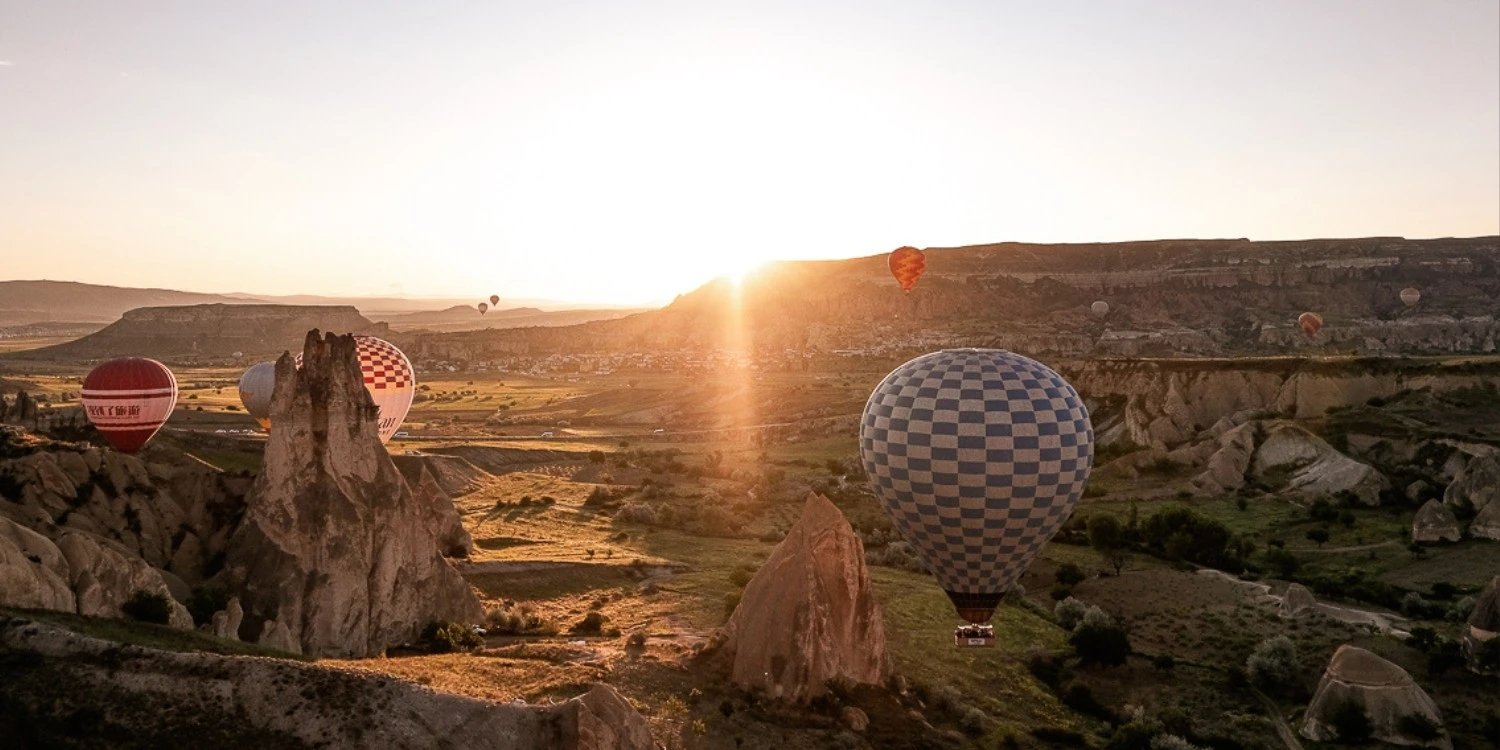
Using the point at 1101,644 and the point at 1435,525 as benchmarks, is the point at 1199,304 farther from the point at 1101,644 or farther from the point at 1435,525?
the point at 1101,644

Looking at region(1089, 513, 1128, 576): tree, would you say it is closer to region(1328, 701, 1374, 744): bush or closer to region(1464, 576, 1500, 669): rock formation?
region(1464, 576, 1500, 669): rock formation

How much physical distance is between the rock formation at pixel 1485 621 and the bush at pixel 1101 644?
35.5 feet

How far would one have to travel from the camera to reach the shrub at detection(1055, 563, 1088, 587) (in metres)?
44.5

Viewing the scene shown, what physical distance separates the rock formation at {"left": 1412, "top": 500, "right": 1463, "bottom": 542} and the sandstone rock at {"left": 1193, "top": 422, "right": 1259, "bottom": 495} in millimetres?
14459

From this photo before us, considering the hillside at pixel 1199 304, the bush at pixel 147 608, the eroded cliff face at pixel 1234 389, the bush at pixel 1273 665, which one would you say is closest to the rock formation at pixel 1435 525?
the bush at pixel 1273 665

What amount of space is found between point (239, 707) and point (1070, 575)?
120ft

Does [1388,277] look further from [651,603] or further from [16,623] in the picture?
[16,623]

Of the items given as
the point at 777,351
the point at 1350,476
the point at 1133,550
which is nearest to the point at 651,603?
the point at 1133,550

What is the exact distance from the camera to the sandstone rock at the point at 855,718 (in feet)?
81.7

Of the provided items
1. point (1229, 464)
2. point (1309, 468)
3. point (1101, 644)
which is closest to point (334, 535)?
point (1101, 644)

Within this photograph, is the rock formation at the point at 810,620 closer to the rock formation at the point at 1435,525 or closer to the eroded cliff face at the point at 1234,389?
the rock formation at the point at 1435,525

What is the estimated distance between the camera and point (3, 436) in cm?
3170

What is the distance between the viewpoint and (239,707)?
1641 cm

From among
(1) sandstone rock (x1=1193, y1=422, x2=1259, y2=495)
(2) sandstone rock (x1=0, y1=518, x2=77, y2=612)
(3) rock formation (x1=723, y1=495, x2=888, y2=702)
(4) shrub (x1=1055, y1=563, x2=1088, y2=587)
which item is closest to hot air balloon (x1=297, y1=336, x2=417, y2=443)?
(2) sandstone rock (x1=0, y1=518, x2=77, y2=612)
